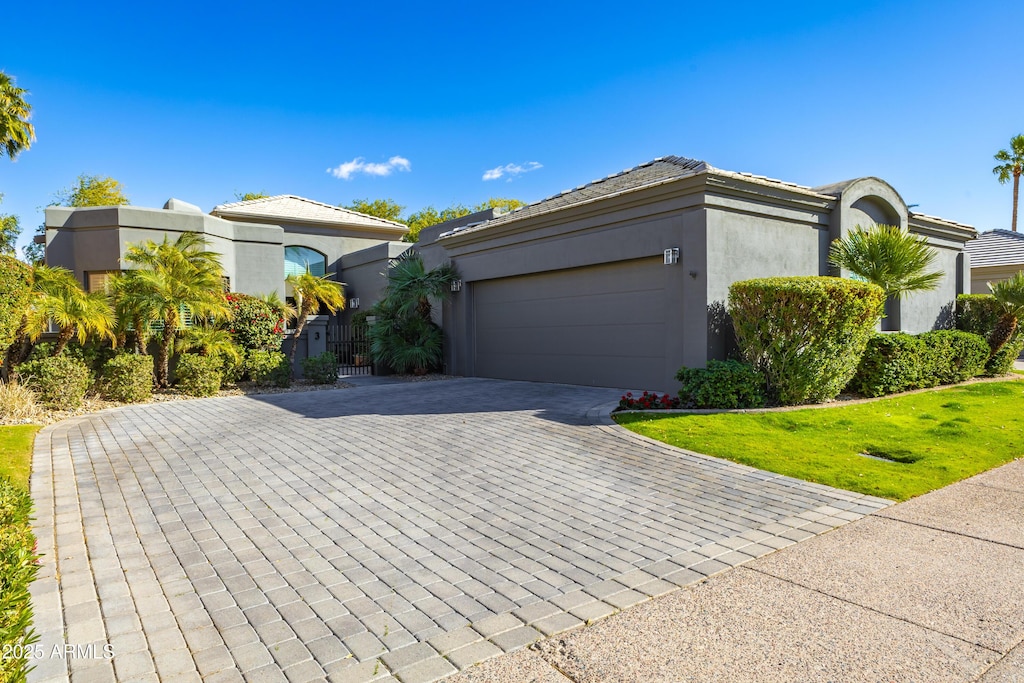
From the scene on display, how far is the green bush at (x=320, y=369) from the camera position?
1435 cm

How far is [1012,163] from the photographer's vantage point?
3281cm

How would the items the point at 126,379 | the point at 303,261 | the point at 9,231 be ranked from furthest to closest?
the point at 9,231
the point at 303,261
the point at 126,379

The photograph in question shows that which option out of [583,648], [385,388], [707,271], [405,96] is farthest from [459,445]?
[405,96]

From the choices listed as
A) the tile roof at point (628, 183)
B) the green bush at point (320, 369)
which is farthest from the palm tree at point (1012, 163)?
the green bush at point (320, 369)

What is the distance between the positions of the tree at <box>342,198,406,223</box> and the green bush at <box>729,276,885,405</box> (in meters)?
37.8

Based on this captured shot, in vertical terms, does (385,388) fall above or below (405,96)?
below

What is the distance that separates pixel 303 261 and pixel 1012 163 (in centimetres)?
3803

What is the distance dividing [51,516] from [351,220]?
21.8 metres

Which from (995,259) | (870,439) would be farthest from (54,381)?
(995,259)

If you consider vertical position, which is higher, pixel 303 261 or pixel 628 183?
pixel 628 183

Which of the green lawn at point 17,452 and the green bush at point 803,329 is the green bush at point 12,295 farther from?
the green bush at point 803,329

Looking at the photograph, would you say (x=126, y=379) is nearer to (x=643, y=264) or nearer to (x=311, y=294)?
(x=311, y=294)

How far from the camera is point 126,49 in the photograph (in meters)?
16.5

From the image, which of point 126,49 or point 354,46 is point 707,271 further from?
point 126,49
